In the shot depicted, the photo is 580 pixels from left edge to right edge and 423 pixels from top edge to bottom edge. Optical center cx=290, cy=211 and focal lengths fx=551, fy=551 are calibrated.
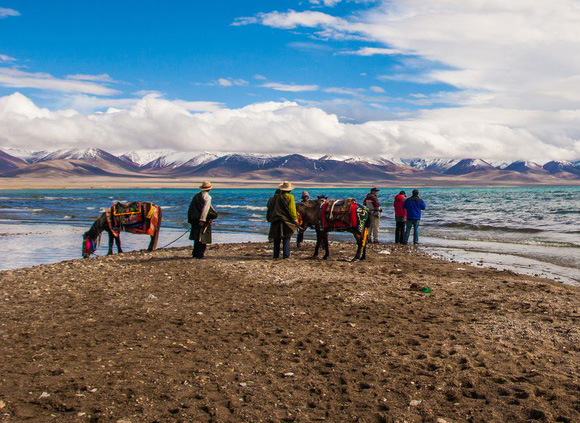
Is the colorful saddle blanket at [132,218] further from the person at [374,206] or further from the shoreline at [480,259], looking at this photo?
the person at [374,206]

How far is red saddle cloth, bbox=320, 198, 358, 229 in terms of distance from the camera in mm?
12164

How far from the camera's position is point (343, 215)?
40.2 feet

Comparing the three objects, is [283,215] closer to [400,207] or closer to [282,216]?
[282,216]

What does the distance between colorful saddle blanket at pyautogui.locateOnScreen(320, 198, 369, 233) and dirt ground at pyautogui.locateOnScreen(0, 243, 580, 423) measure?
2292 mm

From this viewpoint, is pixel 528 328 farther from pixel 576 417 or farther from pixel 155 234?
pixel 155 234

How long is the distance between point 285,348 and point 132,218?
28.4 feet

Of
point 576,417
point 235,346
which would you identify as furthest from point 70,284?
point 576,417

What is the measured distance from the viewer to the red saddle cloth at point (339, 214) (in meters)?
12.2

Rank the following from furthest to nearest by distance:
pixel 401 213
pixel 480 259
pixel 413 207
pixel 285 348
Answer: pixel 401 213 < pixel 413 207 < pixel 480 259 < pixel 285 348

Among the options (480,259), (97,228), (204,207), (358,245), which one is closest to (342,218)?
(358,245)

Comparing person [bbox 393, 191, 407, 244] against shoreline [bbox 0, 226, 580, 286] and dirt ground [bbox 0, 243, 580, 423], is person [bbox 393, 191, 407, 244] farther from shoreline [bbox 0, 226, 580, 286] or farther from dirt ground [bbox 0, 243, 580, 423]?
dirt ground [bbox 0, 243, 580, 423]

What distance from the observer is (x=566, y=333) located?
6258 mm

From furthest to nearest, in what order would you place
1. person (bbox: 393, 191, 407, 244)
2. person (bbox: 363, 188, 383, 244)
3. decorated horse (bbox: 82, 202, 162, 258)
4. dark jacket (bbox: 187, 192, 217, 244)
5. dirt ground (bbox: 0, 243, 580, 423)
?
person (bbox: 393, 191, 407, 244)
person (bbox: 363, 188, 383, 244)
decorated horse (bbox: 82, 202, 162, 258)
dark jacket (bbox: 187, 192, 217, 244)
dirt ground (bbox: 0, 243, 580, 423)

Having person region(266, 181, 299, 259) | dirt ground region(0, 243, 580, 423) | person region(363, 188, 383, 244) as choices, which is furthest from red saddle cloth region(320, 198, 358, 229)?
person region(363, 188, 383, 244)
